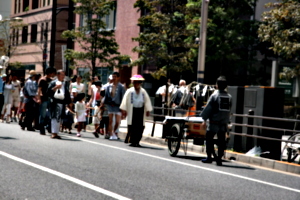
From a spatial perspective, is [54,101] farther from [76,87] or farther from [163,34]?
[163,34]

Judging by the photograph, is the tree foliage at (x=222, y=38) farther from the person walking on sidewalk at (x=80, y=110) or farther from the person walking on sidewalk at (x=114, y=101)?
the person walking on sidewalk at (x=114, y=101)

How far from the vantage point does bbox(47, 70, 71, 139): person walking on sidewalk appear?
17.4 meters

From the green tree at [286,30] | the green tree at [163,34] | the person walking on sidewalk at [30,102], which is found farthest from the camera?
the green tree at [163,34]

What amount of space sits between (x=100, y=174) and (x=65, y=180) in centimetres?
102

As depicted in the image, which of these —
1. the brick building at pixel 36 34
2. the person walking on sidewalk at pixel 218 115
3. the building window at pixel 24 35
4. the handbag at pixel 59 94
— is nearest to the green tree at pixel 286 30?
the handbag at pixel 59 94

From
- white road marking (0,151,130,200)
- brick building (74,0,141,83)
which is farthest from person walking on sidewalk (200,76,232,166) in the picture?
brick building (74,0,141,83)

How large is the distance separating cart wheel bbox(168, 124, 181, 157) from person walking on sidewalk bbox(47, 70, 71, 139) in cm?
381

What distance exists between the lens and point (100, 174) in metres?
10.3

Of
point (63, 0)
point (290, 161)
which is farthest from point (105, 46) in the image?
point (63, 0)

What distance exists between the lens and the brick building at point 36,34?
5416cm

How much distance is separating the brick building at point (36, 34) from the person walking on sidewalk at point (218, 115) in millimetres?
39311

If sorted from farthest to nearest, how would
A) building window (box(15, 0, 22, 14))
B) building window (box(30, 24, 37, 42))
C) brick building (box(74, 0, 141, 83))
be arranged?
building window (box(15, 0, 22, 14))
building window (box(30, 24, 37, 42))
brick building (box(74, 0, 141, 83))

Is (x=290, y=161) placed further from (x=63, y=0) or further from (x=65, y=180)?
(x=63, y=0)

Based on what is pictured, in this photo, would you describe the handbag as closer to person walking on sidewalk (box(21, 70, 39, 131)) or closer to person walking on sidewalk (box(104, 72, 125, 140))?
person walking on sidewalk (box(104, 72, 125, 140))
